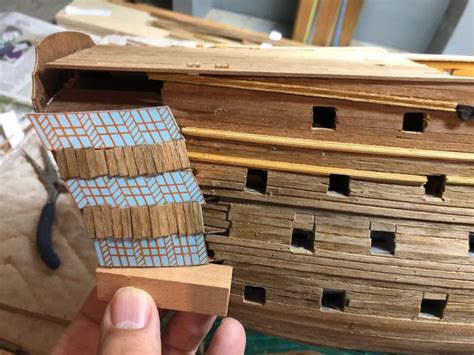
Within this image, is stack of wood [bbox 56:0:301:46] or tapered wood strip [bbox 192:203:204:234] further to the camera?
stack of wood [bbox 56:0:301:46]

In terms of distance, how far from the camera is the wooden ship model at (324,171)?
49.3 inches

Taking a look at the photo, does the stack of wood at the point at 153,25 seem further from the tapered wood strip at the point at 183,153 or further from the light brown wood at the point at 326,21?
the tapered wood strip at the point at 183,153

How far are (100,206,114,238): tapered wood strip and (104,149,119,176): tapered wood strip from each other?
116 mm

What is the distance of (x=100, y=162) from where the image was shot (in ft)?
4.18

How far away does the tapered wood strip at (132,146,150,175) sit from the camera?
49.7 inches

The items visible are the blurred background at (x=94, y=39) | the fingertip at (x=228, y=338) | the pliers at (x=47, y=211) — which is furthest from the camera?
the pliers at (x=47, y=211)

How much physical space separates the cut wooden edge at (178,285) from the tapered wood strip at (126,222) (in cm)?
12

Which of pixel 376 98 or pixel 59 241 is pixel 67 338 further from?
pixel 376 98

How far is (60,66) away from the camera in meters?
1.24

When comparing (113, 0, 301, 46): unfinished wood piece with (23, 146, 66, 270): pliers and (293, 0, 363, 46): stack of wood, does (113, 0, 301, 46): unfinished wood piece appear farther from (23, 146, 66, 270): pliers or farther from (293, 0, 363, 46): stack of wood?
(23, 146, 66, 270): pliers

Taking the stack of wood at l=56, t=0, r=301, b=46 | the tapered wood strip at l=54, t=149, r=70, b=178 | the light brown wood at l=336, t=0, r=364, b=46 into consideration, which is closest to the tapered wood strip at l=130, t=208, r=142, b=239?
the tapered wood strip at l=54, t=149, r=70, b=178

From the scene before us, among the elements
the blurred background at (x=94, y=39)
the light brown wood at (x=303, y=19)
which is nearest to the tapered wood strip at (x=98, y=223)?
the blurred background at (x=94, y=39)

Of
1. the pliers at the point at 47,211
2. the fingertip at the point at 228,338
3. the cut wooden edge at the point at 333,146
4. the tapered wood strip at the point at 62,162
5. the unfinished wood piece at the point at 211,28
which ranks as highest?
the cut wooden edge at the point at 333,146

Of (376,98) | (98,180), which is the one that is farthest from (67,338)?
(376,98)
